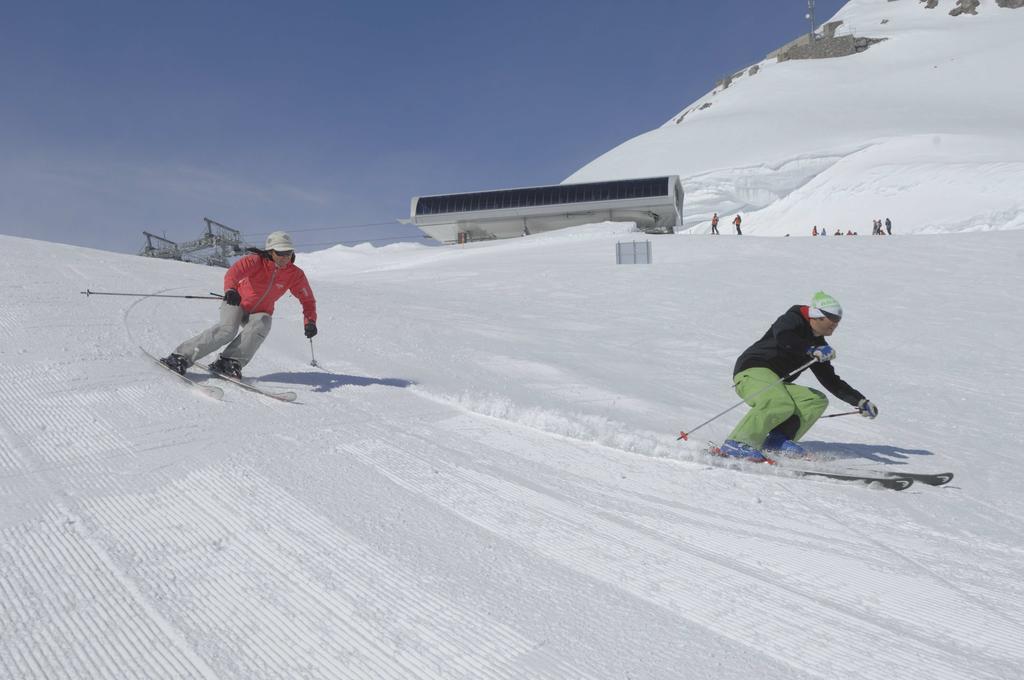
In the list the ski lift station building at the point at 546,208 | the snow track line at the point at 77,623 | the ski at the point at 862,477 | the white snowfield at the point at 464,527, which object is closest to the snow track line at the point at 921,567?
the white snowfield at the point at 464,527

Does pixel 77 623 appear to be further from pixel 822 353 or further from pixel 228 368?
pixel 822 353

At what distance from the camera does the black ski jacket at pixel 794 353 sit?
199 inches

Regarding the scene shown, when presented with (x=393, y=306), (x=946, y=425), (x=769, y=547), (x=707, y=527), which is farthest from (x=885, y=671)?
(x=393, y=306)

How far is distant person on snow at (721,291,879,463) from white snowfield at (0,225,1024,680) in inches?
17.1

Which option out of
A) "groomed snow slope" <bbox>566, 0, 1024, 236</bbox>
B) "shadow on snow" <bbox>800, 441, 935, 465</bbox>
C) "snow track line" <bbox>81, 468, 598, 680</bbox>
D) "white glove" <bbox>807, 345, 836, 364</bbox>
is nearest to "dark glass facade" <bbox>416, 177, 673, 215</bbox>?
"groomed snow slope" <bbox>566, 0, 1024, 236</bbox>

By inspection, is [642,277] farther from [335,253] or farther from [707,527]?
[335,253]

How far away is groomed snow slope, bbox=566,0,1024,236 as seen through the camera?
146 feet

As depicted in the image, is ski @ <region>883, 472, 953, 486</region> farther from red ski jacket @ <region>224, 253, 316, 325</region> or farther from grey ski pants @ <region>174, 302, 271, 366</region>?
grey ski pants @ <region>174, 302, 271, 366</region>

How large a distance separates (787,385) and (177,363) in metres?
5.05

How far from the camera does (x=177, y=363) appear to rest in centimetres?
596

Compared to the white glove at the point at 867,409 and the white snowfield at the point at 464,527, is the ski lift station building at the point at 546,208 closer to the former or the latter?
the white snowfield at the point at 464,527

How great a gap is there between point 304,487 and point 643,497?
184 centimetres

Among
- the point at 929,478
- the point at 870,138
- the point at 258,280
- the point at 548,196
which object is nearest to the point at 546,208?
the point at 548,196

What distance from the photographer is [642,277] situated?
57.2ft
